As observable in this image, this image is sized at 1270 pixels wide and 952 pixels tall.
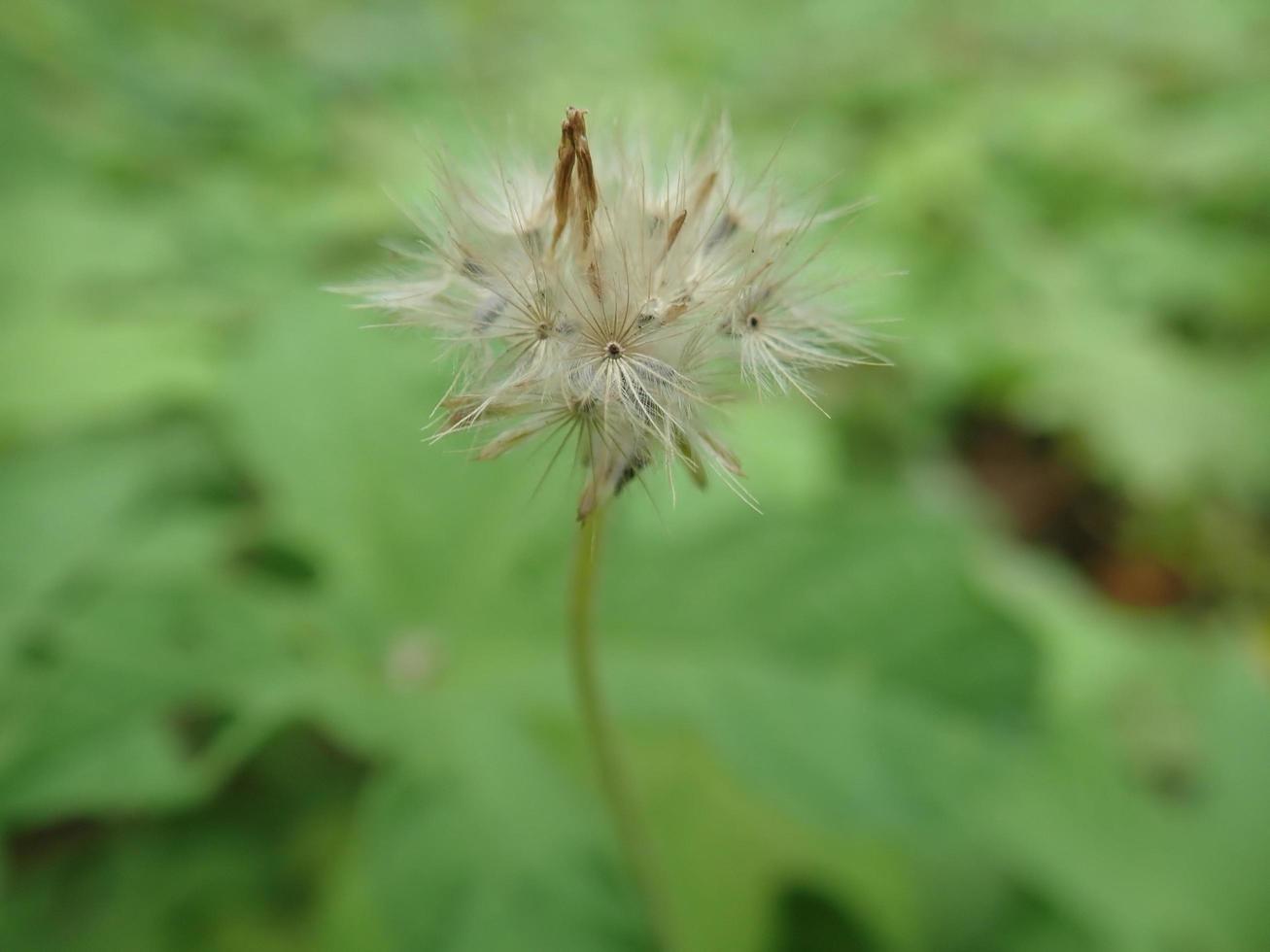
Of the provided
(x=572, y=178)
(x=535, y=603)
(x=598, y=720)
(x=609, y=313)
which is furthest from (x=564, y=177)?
(x=535, y=603)

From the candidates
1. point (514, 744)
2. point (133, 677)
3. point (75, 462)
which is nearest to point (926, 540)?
point (514, 744)

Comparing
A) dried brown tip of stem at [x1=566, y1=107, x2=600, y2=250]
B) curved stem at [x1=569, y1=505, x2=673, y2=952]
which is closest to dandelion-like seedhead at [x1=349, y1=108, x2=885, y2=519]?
dried brown tip of stem at [x1=566, y1=107, x2=600, y2=250]

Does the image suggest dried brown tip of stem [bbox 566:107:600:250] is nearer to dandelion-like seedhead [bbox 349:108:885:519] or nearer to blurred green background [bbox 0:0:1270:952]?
dandelion-like seedhead [bbox 349:108:885:519]

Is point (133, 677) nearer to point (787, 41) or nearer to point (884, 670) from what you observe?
point (884, 670)

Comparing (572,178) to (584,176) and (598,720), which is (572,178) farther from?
(598,720)

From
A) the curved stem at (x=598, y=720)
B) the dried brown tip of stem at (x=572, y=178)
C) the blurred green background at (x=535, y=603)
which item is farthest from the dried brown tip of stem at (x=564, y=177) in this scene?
the curved stem at (x=598, y=720)

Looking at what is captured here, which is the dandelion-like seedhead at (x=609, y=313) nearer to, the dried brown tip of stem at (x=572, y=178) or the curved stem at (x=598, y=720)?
the dried brown tip of stem at (x=572, y=178)
